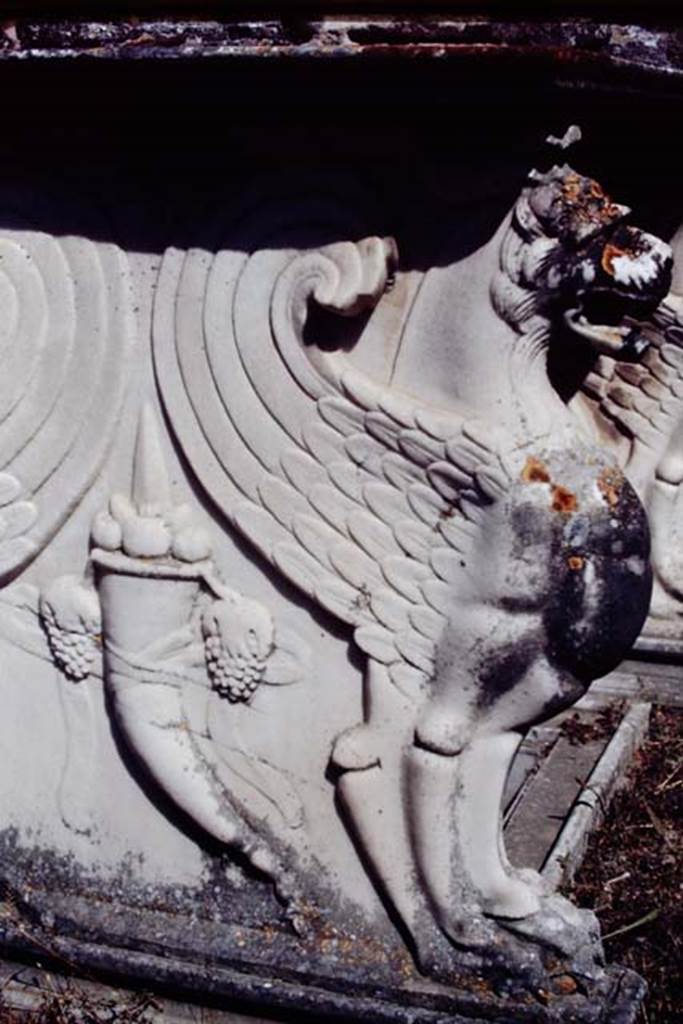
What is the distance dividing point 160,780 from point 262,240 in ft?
3.02

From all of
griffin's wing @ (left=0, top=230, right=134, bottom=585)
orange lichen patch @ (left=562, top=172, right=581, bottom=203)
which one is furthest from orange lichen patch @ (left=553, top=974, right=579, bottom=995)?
orange lichen patch @ (left=562, top=172, right=581, bottom=203)

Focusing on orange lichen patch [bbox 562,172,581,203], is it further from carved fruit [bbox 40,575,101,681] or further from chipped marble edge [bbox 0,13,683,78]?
carved fruit [bbox 40,575,101,681]

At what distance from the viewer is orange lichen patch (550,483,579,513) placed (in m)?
2.63

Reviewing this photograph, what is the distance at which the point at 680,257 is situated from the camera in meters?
4.12

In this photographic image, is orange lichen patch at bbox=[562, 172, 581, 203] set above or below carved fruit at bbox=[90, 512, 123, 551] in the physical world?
above

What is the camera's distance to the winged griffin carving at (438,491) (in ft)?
8.58

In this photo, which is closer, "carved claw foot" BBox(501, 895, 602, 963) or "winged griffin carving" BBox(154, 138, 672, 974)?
"winged griffin carving" BBox(154, 138, 672, 974)

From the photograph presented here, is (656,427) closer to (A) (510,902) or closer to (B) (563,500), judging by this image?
(B) (563,500)

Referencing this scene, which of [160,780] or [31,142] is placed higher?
[31,142]

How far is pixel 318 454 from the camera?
272 centimetres

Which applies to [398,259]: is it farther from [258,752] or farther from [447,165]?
[258,752]

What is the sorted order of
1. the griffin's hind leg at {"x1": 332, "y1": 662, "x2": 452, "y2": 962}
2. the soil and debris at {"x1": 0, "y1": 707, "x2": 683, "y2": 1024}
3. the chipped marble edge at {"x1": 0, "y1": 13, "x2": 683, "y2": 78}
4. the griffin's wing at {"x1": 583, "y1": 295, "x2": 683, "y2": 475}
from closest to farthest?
1. the chipped marble edge at {"x1": 0, "y1": 13, "x2": 683, "y2": 78}
2. the griffin's hind leg at {"x1": 332, "y1": 662, "x2": 452, "y2": 962}
3. the soil and debris at {"x1": 0, "y1": 707, "x2": 683, "y2": 1024}
4. the griffin's wing at {"x1": 583, "y1": 295, "x2": 683, "y2": 475}

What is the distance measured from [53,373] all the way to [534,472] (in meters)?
0.84

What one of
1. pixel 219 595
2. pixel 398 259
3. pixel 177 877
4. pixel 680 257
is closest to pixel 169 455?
pixel 219 595
